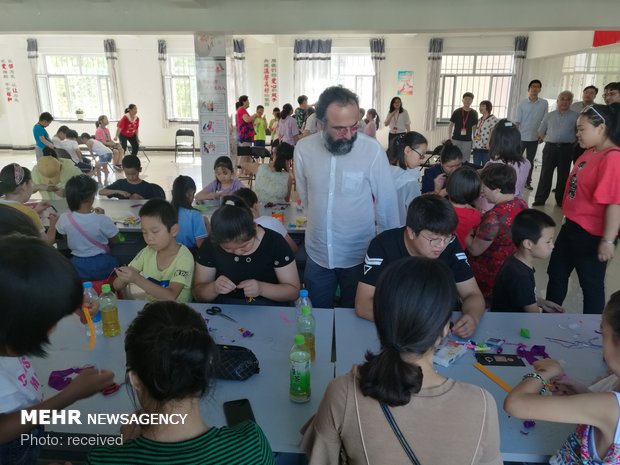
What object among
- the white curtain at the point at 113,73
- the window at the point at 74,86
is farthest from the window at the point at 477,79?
the window at the point at 74,86

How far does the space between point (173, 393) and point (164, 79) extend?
43.7 ft

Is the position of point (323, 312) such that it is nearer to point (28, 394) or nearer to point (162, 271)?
point (162, 271)

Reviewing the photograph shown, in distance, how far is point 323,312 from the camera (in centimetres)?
217

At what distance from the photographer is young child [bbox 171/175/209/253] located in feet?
10.9

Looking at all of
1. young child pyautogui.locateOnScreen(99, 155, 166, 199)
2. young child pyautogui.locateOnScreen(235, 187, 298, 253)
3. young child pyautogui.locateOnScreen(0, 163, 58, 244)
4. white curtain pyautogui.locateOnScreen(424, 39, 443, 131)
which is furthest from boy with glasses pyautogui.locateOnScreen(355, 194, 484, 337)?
white curtain pyautogui.locateOnScreen(424, 39, 443, 131)

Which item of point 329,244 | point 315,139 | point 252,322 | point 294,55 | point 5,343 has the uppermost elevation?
point 294,55

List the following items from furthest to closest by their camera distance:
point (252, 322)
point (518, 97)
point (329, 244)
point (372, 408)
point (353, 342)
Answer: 1. point (518, 97)
2. point (329, 244)
3. point (252, 322)
4. point (353, 342)
5. point (372, 408)

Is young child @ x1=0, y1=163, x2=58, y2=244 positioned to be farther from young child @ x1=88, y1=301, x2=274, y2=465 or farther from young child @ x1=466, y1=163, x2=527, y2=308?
young child @ x1=466, y1=163, x2=527, y2=308

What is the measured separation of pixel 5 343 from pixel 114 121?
44.7 ft

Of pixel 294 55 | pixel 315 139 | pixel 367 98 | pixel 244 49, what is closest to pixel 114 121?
pixel 244 49

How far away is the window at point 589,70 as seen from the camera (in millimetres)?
6984

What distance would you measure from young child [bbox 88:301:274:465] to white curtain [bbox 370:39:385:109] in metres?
12.3

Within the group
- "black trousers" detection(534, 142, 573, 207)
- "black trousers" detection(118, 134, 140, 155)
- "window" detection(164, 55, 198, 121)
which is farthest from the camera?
"window" detection(164, 55, 198, 121)

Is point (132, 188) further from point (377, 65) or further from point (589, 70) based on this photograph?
point (377, 65)
